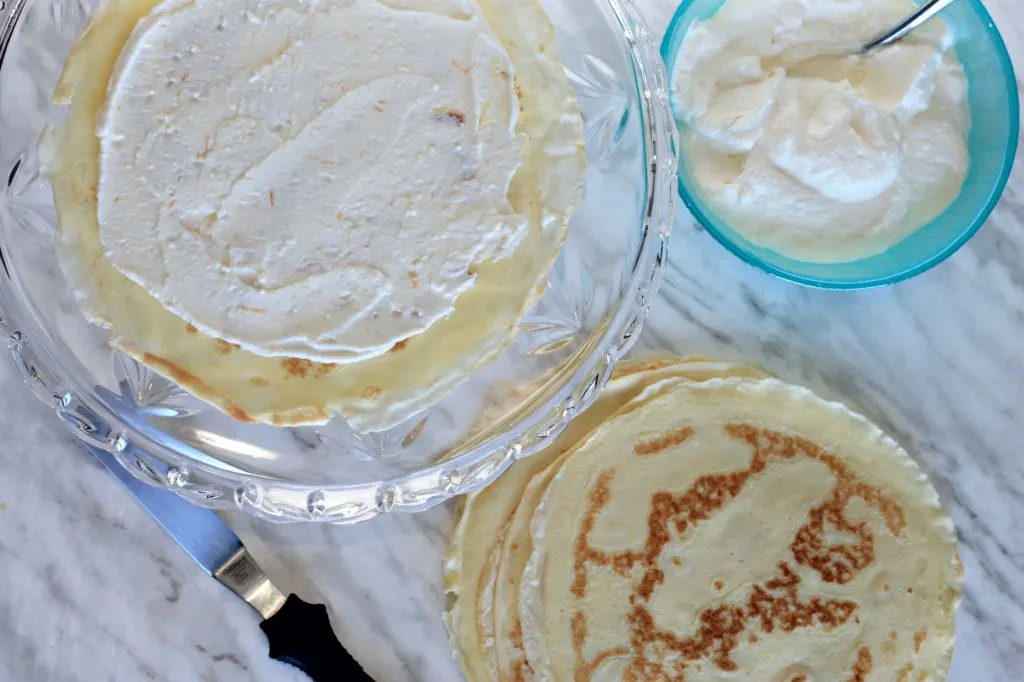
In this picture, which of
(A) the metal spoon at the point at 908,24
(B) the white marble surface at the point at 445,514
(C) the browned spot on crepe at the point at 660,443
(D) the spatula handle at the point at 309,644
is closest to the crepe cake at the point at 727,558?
(C) the browned spot on crepe at the point at 660,443

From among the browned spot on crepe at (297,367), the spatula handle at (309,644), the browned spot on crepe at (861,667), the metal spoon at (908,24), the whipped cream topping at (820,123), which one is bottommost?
the browned spot on crepe at (861,667)

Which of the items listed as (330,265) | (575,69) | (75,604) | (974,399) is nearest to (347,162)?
(330,265)

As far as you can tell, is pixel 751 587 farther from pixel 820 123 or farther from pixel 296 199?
pixel 296 199

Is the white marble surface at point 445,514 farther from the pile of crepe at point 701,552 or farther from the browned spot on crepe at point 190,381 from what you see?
the browned spot on crepe at point 190,381

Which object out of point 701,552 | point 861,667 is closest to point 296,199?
point 701,552

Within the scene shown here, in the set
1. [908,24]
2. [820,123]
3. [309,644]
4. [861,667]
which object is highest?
[908,24]

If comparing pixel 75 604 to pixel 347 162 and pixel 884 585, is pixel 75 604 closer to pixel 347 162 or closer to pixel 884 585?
pixel 347 162
